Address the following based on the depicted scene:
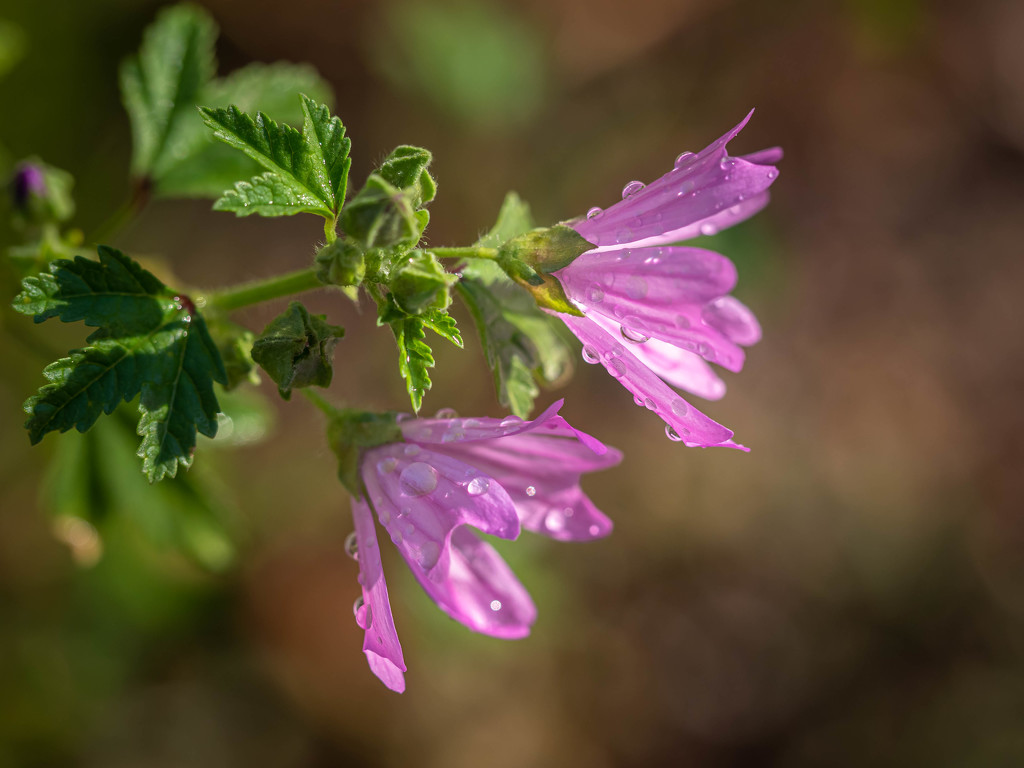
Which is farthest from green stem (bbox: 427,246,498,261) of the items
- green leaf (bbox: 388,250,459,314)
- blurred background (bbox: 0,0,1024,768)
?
blurred background (bbox: 0,0,1024,768)

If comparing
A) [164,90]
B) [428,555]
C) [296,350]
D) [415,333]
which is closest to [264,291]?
[296,350]

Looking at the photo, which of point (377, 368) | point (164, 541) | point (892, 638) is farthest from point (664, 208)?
point (892, 638)

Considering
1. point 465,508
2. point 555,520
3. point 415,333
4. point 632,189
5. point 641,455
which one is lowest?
point 641,455

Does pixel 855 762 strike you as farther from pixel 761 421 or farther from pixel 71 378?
pixel 71 378

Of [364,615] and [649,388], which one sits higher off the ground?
[649,388]

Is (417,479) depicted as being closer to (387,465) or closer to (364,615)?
(387,465)

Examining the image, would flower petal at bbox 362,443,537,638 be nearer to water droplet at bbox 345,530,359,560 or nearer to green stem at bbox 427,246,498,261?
water droplet at bbox 345,530,359,560
